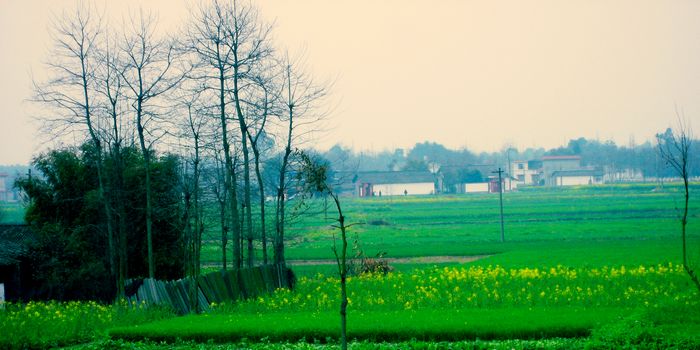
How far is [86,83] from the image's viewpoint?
2970cm

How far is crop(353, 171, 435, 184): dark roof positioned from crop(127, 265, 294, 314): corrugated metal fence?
344 feet

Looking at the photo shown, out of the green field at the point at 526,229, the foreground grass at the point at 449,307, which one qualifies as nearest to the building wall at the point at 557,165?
the green field at the point at 526,229

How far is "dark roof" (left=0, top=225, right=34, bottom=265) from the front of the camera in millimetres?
31814

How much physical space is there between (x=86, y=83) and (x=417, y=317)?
17.2m

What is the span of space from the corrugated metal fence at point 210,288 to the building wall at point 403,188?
104144mm

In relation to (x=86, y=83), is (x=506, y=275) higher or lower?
lower

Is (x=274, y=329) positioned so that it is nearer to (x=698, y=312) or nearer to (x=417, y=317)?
(x=417, y=317)

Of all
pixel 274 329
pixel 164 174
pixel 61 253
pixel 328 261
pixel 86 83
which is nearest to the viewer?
pixel 274 329

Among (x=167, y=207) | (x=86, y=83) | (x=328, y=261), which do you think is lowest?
(x=328, y=261)

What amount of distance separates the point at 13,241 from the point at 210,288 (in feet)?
41.4

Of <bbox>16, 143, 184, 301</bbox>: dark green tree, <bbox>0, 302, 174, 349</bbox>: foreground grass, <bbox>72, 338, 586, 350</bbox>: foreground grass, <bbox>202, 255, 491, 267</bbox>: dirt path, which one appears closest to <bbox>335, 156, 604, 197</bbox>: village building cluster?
<bbox>202, 255, 491, 267</bbox>: dirt path

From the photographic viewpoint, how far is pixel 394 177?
450 ft

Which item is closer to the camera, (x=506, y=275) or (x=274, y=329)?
(x=274, y=329)

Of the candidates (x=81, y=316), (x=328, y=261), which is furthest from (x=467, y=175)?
(x=81, y=316)
